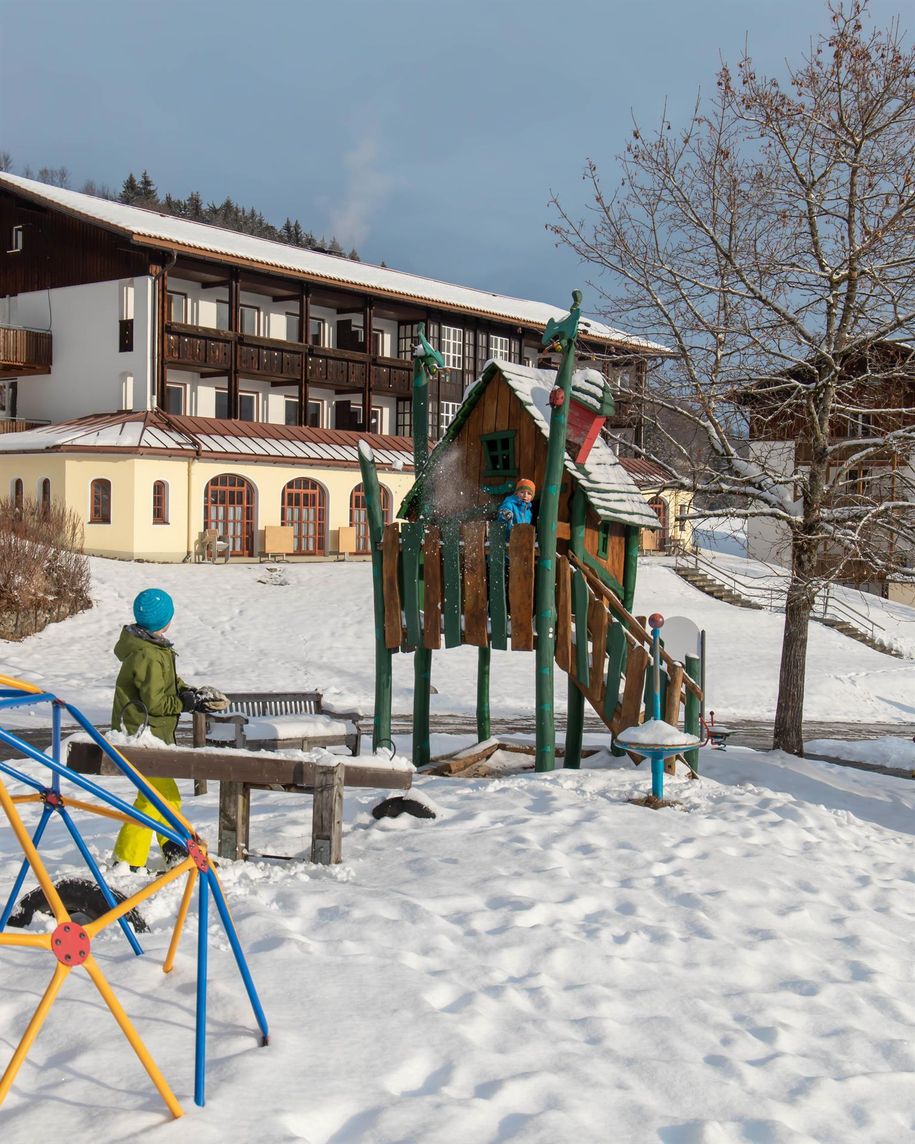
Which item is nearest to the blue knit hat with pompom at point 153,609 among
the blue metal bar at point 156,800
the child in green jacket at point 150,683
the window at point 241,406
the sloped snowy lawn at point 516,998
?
the child in green jacket at point 150,683

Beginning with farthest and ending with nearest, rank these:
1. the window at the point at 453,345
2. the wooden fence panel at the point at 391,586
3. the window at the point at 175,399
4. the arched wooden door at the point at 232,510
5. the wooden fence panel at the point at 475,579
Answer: the window at the point at 453,345 < the window at the point at 175,399 < the arched wooden door at the point at 232,510 < the wooden fence panel at the point at 391,586 < the wooden fence panel at the point at 475,579

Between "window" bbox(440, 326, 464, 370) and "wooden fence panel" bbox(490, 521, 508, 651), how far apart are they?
30958mm

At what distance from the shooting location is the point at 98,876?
3971mm

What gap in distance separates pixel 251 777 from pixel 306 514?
27.5 metres

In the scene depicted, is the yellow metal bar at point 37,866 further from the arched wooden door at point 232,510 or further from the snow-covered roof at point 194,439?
the arched wooden door at point 232,510

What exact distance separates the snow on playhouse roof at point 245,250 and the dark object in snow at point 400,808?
2186 centimetres

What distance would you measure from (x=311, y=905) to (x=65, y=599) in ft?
57.1

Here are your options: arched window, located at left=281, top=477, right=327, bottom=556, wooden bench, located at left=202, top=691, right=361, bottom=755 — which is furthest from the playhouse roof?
arched window, located at left=281, top=477, right=327, bottom=556

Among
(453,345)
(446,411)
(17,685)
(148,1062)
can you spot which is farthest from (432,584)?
(446,411)

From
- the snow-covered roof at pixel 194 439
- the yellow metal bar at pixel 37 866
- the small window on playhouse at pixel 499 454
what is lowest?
the yellow metal bar at pixel 37 866

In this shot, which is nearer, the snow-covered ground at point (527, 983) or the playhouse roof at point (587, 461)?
the snow-covered ground at point (527, 983)

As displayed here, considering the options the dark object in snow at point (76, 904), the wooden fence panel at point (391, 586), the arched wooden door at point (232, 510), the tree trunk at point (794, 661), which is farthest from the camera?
the arched wooden door at point (232, 510)

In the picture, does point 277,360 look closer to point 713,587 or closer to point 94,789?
point 713,587

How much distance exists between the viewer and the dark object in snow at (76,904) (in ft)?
14.6
